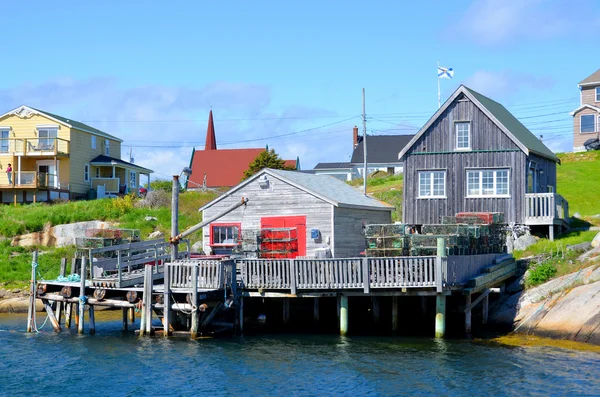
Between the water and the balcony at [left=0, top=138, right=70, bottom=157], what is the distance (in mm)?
31507

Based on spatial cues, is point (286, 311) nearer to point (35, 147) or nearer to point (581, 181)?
point (581, 181)

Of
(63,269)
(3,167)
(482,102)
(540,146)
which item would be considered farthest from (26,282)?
(540,146)

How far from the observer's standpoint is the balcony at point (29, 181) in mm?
57062

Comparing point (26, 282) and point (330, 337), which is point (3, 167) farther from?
point (330, 337)

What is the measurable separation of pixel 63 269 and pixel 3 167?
28890mm

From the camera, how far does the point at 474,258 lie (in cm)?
2947

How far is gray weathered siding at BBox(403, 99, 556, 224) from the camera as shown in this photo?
37.8 m

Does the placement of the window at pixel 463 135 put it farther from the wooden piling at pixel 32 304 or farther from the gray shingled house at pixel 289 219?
the wooden piling at pixel 32 304

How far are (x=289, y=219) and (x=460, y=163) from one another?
948cm

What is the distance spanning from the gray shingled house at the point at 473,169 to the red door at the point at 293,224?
6904 mm

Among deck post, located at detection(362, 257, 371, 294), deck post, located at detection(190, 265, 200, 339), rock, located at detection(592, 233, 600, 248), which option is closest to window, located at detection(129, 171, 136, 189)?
deck post, located at detection(190, 265, 200, 339)

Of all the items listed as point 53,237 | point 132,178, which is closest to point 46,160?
point 132,178

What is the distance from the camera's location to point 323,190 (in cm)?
3650

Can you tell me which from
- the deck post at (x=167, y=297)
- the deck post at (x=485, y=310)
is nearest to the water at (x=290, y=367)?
the deck post at (x=167, y=297)
